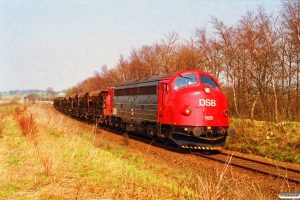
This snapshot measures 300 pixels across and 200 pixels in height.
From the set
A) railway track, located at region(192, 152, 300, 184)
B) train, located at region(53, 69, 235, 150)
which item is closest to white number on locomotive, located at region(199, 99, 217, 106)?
train, located at region(53, 69, 235, 150)

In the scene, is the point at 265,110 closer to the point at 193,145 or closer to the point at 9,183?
the point at 193,145

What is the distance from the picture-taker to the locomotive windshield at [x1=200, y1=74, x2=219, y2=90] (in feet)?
A: 45.2

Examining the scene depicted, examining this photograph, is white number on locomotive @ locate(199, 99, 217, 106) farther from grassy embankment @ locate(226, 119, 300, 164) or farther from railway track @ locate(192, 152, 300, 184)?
grassy embankment @ locate(226, 119, 300, 164)

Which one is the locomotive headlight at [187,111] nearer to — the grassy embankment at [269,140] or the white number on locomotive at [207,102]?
the white number on locomotive at [207,102]

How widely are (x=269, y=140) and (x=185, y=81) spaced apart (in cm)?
474

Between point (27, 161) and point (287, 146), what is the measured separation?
10.2 metres

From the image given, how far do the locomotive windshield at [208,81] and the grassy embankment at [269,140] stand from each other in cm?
303

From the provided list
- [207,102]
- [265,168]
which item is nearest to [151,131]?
[207,102]

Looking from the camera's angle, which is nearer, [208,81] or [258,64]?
[208,81]

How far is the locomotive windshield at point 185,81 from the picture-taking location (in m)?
Answer: 13.5

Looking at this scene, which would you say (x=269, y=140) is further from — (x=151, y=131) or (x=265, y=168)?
(x=151, y=131)

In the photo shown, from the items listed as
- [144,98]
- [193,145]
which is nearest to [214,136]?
[193,145]

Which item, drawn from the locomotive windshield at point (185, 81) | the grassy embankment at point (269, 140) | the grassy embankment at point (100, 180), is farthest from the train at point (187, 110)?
the grassy embankment at point (100, 180)

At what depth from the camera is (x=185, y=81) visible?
13.6 meters
